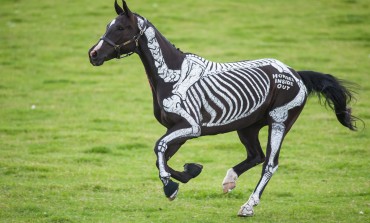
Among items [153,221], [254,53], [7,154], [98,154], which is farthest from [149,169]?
[254,53]

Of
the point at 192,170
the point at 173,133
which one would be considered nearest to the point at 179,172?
the point at 192,170

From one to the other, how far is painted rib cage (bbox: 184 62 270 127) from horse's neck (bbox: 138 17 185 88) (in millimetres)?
420

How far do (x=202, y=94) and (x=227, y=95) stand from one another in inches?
16.4

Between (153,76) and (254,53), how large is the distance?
53.3 ft

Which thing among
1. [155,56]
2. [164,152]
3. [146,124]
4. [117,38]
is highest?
[117,38]

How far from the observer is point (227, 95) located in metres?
10.4

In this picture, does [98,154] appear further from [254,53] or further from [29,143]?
[254,53]

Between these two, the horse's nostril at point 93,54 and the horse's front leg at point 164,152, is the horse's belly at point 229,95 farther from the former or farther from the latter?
the horse's nostril at point 93,54

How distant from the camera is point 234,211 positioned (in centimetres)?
1144

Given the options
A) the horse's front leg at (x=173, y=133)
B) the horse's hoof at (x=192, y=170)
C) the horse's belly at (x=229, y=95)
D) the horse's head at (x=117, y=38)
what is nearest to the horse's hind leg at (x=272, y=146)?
the horse's belly at (x=229, y=95)

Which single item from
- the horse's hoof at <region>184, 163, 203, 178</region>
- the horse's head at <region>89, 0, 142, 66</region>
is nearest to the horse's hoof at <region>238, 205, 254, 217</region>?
the horse's hoof at <region>184, 163, 203, 178</region>

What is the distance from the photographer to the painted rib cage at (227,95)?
10.2m

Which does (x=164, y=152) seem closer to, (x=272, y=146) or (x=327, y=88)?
(x=272, y=146)

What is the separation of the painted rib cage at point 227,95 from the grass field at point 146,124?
1.67 meters
